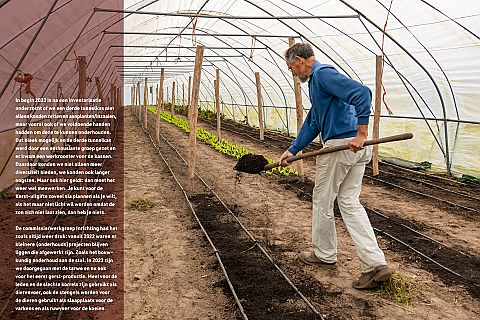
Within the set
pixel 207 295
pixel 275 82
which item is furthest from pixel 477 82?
pixel 275 82

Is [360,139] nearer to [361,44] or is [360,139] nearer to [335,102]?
[335,102]

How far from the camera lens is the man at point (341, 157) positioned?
364 centimetres

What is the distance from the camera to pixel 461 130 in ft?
29.3

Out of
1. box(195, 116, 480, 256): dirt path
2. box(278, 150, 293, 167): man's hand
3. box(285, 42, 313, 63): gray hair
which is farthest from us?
box(195, 116, 480, 256): dirt path

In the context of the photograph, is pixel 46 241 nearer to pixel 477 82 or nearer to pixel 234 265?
pixel 234 265

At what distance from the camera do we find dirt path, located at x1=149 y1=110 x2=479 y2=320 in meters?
3.63

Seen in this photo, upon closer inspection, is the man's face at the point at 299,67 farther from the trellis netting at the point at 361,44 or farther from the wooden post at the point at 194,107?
the wooden post at the point at 194,107

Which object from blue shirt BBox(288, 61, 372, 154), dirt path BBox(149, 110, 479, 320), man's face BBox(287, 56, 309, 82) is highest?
man's face BBox(287, 56, 309, 82)

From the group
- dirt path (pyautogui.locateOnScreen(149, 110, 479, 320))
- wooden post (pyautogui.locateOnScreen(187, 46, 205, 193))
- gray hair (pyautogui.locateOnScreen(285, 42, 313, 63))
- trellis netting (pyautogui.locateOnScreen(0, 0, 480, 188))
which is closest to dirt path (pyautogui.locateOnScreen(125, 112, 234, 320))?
wooden post (pyautogui.locateOnScreen(187, 46, 205, 193))

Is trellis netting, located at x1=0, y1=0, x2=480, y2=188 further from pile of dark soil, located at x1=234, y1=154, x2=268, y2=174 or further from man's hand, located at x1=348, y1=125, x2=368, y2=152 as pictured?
man's hand, located at x1=348, y1=125, x2=368, y2=152

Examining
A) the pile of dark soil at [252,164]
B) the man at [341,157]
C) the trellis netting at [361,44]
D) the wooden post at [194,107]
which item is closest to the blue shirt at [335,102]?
the man at [341,157]

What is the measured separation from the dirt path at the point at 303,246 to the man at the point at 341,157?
0.90 feet

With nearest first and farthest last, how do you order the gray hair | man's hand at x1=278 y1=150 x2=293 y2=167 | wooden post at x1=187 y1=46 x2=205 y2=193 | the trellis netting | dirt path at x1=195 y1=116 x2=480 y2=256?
the gray hair
man's hand at x1=278 y1=150 x2=293 y2=167
dirt path at x1=195 y1=116 x2=480 y2=256
the trellis netting
wooden post at x1=187 y1=46 x2=205 y2=193

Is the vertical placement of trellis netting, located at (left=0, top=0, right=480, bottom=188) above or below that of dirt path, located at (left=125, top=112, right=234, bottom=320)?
above
